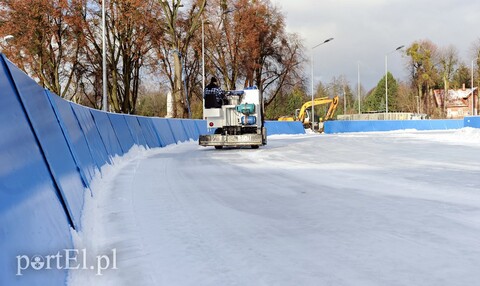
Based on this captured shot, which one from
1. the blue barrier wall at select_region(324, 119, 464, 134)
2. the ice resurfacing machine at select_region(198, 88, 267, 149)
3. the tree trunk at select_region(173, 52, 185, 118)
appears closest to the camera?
the ice resurfacing machine at select_region(198, 88, 267, 149)

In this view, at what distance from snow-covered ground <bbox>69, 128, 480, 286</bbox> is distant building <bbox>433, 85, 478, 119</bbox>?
8321cm

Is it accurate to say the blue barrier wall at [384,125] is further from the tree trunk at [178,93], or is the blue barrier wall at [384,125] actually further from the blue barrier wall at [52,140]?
the blue barrier wall at [52,140]

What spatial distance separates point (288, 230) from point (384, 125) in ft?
185

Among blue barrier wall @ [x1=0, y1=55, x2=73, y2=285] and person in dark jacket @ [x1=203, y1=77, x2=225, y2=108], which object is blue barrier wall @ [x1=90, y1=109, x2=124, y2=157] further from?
blue barrier wall @ [x1=0, y1=55, x2=73, y2=285]

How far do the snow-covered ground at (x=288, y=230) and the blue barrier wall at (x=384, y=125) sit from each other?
145ft

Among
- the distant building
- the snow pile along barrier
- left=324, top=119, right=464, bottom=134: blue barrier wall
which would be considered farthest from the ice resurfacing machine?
the distant building

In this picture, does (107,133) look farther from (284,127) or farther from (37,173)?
(284,127)

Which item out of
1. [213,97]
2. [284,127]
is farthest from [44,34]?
[284,127]

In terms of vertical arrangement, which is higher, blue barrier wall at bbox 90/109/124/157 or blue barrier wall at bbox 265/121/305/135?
blue barrier wall at bbox 90/109/124/157

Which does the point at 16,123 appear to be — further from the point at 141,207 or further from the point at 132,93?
the point at 132,93

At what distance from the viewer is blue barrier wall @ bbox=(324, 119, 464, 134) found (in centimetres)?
5494

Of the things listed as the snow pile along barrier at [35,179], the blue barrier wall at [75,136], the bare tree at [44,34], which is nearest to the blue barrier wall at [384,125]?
the bare tree at [44,34]

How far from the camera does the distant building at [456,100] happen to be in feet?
300

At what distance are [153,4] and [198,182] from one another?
31.8m
